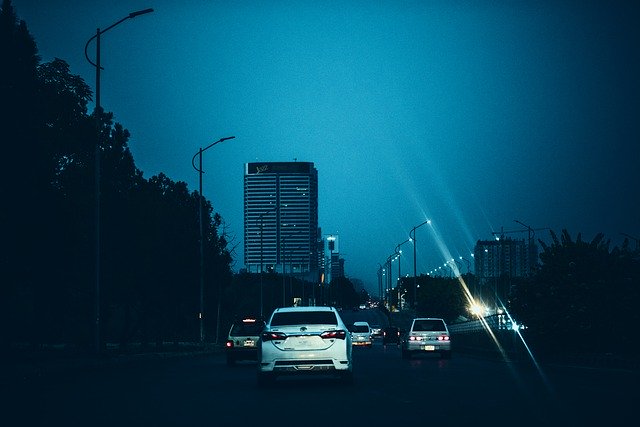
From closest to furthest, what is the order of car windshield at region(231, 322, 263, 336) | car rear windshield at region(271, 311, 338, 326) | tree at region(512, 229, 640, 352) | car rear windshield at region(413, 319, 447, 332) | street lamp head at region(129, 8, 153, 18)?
car rear windshield at region(271, 311, 338, 326), tree at region(512, 229, 640, 352), street lamp head at region(129, 8, 153, 18), car windshield at region(231, 322, 263, 336), car rear windshield at region(413, 319, 447, 332)

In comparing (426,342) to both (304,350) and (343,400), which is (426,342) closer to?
(304,350)

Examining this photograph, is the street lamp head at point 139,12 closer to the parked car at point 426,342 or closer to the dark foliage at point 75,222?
the dark foliage at point 75,222

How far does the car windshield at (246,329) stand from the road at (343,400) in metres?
8.63

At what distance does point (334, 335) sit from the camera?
2245cm

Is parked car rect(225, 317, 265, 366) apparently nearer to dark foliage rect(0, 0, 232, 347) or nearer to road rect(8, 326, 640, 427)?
dark foliage rect(0, 0, 232, 347)

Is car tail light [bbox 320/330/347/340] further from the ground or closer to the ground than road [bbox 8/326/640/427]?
further from the ground

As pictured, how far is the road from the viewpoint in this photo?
15109 millimetres

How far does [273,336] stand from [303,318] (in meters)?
1.08

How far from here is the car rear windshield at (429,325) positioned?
43644 millimetres

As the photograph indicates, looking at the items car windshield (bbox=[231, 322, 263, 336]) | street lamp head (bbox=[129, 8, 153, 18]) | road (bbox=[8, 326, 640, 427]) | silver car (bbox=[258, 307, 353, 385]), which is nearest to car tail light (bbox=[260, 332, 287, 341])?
silver car (bbox=[258, 307, 353, 385])

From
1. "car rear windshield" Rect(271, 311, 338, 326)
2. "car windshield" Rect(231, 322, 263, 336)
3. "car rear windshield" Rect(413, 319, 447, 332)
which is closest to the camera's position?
"car rear windshield" Rect(271, 311, 338, 326)

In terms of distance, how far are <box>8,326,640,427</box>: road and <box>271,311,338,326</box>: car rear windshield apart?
53.5 inches

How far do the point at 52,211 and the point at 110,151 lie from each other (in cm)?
1894

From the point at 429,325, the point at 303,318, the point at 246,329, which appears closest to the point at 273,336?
the point at 303,318
